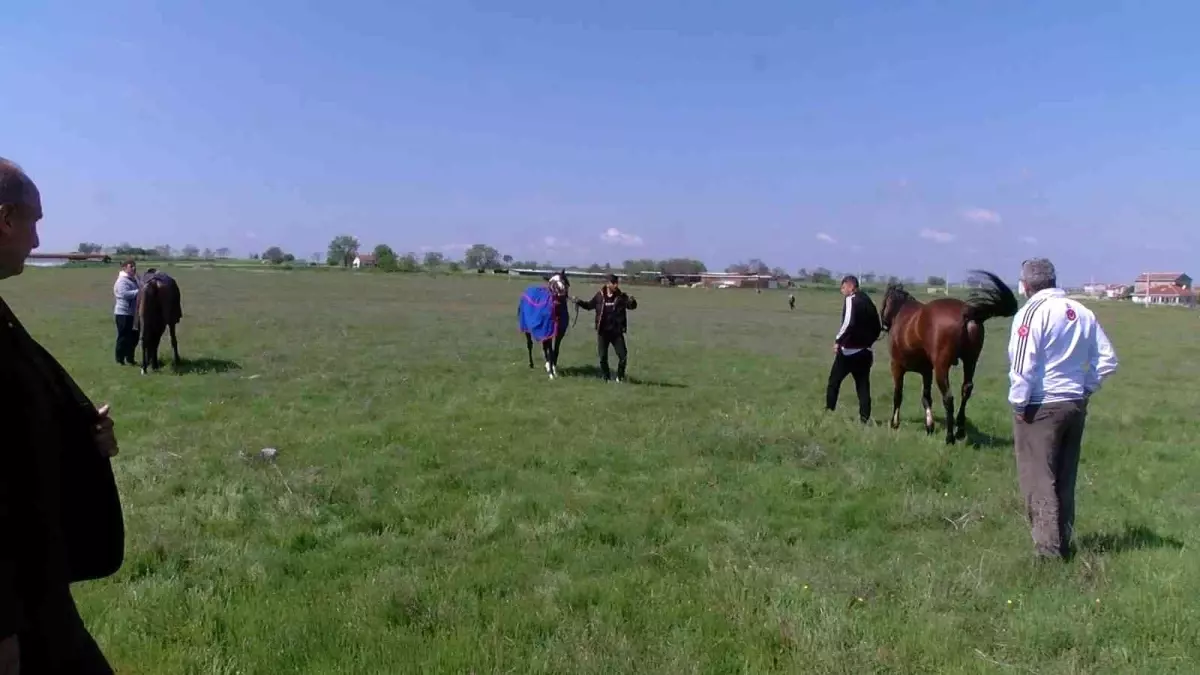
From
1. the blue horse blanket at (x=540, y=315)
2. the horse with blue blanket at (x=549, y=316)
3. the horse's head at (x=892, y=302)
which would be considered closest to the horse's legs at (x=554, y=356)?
the horse with blue blanket at (x=549, y=316)

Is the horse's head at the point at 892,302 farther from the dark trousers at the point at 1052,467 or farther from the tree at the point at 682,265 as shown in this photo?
the tree at the point at 682,265

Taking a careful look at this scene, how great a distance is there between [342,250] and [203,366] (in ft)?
467

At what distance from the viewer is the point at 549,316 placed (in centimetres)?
1614

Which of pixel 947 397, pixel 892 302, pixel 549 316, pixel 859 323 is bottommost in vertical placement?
pixel 947 397

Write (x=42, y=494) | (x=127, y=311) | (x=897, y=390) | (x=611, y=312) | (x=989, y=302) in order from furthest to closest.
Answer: (x=127, y=311)
(x=611, y=312)
(x=897, y=390)
(x=989, y=302)
(x=42, y=494)

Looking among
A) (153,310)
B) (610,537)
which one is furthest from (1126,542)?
(153,310)

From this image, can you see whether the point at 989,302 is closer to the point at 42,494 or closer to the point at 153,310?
the point at 42,494

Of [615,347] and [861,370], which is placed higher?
[861,370]

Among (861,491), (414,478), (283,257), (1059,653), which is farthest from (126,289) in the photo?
(283,257)

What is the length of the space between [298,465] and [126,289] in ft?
29.8

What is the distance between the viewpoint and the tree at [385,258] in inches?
4547

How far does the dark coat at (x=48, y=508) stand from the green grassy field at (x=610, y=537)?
1.78m

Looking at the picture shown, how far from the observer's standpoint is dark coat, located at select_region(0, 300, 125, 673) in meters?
2.21

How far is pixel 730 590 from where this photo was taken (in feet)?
17.0
